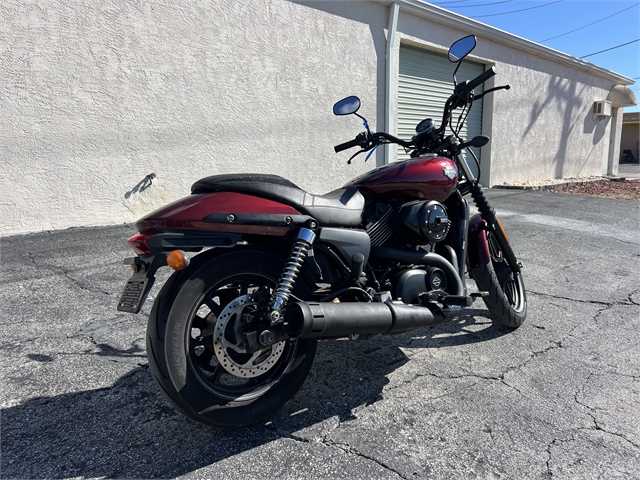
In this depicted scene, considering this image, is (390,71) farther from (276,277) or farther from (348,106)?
(276,277)

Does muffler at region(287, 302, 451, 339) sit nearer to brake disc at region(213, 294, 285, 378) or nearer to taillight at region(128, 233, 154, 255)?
brake disc at region(213, 294, 285, 378)

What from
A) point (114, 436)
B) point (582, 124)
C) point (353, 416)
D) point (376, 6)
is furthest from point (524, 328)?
point (582, 124)

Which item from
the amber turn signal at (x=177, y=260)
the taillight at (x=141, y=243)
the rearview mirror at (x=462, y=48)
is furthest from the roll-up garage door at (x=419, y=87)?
the amber turn signal at (x=177, y=260)

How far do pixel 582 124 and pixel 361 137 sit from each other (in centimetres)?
1584

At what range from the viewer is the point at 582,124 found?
52.4ft

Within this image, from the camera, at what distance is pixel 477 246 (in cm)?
344

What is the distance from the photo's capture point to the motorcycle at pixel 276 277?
6.77 feet

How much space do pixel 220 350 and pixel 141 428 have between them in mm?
584

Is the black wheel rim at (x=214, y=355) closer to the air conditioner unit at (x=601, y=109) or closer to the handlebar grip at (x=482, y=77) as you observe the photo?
the handlebar grip at (x=482, y=77)

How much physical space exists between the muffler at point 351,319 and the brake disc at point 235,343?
246mm

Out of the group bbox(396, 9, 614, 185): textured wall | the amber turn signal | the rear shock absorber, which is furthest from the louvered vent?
bbox(396, 9, 614, 185): textured wall

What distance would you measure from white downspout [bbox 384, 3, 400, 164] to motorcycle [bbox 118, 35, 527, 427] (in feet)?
21.1

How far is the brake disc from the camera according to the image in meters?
2.15

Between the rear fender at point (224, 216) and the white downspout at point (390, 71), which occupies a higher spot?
the white downspout at point (390, 71)
